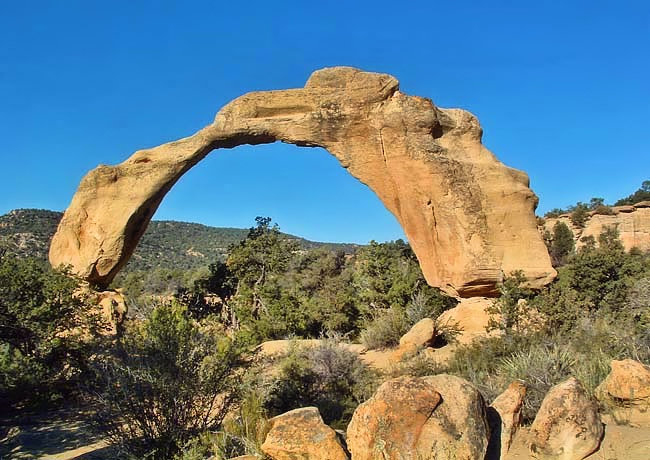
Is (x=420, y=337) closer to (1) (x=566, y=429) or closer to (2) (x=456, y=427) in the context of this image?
(1) (x=566, y=429)

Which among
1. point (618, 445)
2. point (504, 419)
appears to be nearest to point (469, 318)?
point (504, 419)

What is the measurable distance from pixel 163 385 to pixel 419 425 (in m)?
2.29

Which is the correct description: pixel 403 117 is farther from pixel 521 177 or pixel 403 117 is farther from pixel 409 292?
pixel 409 292

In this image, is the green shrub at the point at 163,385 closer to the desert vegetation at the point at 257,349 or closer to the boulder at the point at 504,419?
the desert vegetation at the point at 257,349

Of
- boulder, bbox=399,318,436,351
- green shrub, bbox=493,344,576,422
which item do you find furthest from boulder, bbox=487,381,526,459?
boulder, bbox=399,318,436,351

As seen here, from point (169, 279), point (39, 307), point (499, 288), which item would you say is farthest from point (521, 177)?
point (169, 279)

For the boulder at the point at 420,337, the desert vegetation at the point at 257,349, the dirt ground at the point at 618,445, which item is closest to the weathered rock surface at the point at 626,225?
the desert vegetation at the point at 257,349

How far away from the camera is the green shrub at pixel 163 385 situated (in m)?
4.40

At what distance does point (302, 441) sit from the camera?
11.5ft

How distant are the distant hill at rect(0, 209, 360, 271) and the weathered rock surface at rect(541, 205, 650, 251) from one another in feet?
52.3

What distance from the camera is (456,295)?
10.3m

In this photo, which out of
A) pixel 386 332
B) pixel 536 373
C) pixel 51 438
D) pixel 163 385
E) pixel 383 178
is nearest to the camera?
pixel 163 385

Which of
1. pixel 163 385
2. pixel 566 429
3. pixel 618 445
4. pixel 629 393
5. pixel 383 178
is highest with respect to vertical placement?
pixel 383 178

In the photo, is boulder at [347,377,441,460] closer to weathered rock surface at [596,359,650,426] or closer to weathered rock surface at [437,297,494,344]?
weathered rock surface at [596,359,650,426]
